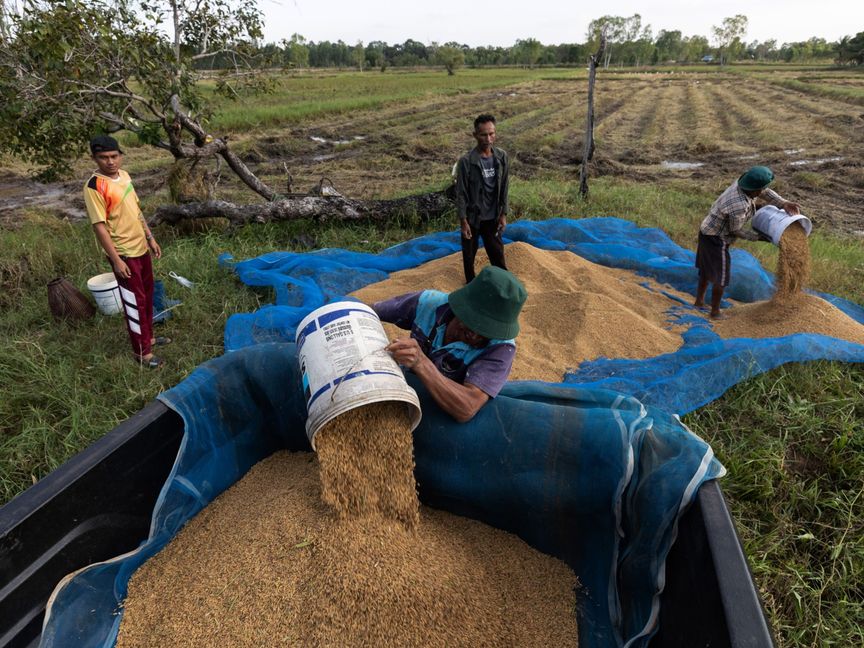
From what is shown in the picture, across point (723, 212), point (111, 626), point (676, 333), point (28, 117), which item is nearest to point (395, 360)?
point (111, 626)

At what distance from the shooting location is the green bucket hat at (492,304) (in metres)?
1.79

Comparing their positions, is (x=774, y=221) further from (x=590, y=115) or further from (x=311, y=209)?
(x=311, y=209)

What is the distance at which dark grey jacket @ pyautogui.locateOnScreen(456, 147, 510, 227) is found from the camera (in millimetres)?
4109

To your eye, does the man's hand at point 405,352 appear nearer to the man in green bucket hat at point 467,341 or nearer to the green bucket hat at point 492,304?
the man in green bucket hat at point 467,341

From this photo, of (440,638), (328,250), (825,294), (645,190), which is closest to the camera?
(440,638)

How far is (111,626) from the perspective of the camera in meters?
1.75

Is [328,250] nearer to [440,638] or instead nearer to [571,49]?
[440,638]

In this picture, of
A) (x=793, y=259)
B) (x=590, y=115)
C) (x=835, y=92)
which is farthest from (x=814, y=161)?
(x=835, y=92)

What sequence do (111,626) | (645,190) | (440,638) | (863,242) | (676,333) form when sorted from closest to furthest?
(440,638)
(111,626)
(676,333)
(863,242)
(645,190)

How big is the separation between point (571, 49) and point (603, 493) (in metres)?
73.6

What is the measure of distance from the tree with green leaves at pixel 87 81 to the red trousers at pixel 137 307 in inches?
88.7

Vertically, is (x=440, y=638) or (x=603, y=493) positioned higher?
(x=603, y=493)

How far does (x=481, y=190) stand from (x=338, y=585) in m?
3.31

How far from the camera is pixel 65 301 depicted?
3539 mm
